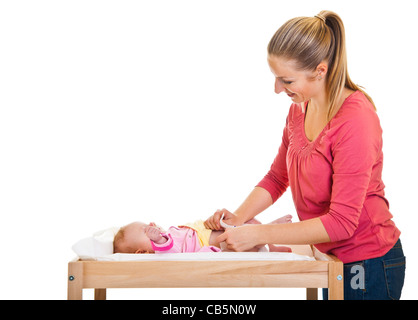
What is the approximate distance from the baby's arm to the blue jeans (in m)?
0.63

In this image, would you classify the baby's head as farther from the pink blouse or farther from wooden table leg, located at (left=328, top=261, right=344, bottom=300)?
wooden table leg, located at (left=328, top=261, right=344, bottom=300)

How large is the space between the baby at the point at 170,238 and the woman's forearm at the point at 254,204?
0.49 ft

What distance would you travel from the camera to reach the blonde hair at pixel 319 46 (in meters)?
1.90

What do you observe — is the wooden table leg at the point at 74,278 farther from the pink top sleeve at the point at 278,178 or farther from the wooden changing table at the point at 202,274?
the pink top sleeve at the point at 278,178

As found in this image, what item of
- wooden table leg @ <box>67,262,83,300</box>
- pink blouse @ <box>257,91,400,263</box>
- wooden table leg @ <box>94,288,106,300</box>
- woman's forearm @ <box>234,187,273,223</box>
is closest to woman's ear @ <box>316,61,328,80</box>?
pink blouse @ <box>257,91,400,263</box>

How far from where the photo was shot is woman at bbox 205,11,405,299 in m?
1.83

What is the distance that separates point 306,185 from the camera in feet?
6.61

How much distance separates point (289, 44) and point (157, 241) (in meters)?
0.80

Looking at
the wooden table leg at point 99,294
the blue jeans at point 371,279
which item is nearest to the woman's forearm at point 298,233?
the blue jeans at point 371,279
